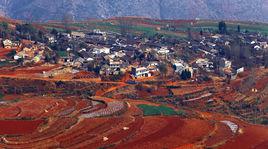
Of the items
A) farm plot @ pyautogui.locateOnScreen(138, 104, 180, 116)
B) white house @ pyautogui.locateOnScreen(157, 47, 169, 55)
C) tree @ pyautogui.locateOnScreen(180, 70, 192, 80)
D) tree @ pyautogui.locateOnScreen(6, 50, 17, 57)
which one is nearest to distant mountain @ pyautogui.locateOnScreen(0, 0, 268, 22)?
white house @ pyautogui.locateOnScreen(157, 47, 169, 55)

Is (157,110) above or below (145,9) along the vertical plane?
below

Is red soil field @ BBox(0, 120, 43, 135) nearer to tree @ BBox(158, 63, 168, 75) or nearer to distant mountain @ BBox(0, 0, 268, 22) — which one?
tree @ BBox(158, 63, 168, 75)

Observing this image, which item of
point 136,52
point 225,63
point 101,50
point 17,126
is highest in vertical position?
point 101,50

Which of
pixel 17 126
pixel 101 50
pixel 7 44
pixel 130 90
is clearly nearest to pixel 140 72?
pixel 130 90

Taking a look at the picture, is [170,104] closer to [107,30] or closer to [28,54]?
[28,54]

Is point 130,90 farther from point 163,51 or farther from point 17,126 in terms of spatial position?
point 163,51

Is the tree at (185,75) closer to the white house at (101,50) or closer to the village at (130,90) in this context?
the village at (130,90)
